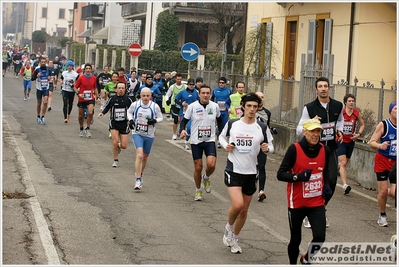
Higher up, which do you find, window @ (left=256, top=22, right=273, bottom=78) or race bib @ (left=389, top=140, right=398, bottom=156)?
window @ (left=256, top=22, right=273, bottom=78)

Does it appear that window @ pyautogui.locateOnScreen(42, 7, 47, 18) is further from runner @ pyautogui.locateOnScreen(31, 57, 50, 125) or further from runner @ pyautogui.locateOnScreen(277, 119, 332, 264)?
runner @ pyautogui.locateOnScreen(277, 119, 332, 264)

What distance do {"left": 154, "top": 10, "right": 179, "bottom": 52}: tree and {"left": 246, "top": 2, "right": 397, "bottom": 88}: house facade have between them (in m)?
23.4

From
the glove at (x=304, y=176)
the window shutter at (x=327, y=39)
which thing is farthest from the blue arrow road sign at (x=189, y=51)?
the glove at (x=304, y=176)

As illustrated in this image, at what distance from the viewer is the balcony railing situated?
56.2 meters

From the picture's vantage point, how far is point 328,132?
10969 mm

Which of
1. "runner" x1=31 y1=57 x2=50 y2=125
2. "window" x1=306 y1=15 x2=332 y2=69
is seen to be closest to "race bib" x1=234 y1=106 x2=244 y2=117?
"window" x1=306 y1=15 x2=332 y2=69

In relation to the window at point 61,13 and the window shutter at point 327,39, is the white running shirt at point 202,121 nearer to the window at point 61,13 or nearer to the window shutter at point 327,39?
the window shutter at point 327,39

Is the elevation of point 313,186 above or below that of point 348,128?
below

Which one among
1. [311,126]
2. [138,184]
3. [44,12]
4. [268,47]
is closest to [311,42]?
[268,47]

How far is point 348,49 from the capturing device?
22.9 meters

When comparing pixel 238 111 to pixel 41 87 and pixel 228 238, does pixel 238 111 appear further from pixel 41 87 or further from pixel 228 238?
pixel 228 238

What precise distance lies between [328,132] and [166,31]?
132ft

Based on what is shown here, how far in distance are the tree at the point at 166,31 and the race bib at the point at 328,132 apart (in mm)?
40038

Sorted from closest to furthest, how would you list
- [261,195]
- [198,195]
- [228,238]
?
1. [228,238]
2. [198,195]
3. [261,195]
